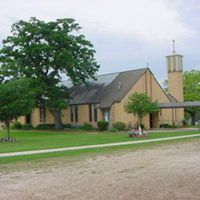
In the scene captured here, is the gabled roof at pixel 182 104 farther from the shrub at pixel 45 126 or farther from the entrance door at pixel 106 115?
the shrub at pixel 45 126

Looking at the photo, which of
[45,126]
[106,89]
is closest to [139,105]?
[106,89]

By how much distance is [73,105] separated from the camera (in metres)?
55.4

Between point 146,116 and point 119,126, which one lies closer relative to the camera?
point 119,126

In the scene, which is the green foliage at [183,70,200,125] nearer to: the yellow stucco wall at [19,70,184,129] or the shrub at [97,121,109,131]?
the yellow stucco wall at [19,70,184,129]

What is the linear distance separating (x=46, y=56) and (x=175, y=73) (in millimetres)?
17201

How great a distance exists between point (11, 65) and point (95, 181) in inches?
1435

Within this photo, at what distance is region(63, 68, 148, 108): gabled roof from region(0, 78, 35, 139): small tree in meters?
16.1

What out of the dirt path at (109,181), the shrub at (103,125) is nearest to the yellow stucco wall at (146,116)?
the shrub at (103,125)

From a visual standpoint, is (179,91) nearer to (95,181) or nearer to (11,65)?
(11,65)

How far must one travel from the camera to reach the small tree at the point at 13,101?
33094 mm

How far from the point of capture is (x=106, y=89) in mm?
52875

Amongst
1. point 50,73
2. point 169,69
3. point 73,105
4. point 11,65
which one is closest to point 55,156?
point 11,65

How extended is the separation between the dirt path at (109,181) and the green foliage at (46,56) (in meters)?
31.5

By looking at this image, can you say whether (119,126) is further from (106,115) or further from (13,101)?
(13,101)
